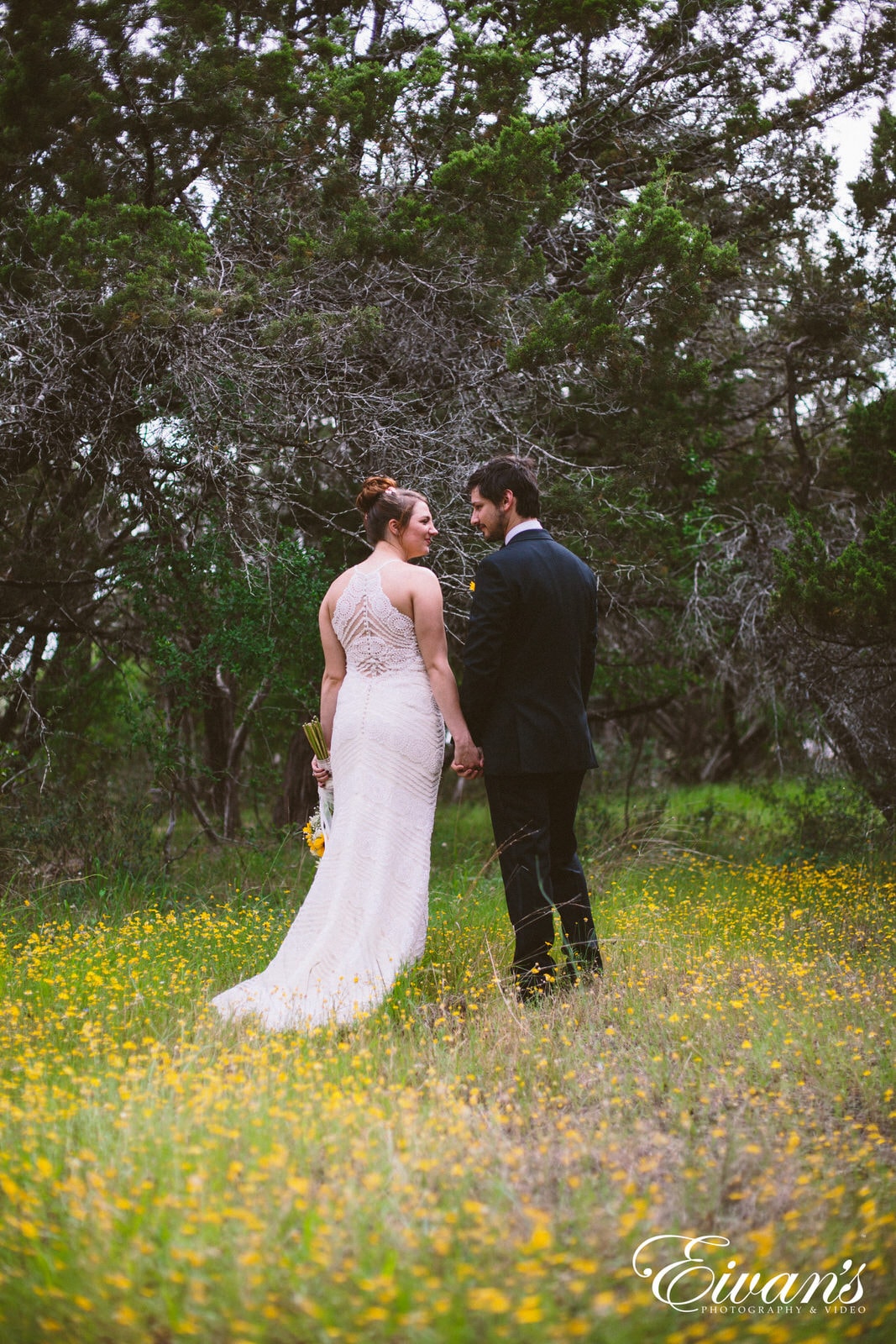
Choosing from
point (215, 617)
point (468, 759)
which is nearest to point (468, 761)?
point (468, 759)

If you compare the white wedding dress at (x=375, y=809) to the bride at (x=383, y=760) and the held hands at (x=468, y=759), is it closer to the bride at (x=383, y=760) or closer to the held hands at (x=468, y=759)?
the bride at (x=383, y=760)

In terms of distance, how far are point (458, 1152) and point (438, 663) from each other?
87.4 inches

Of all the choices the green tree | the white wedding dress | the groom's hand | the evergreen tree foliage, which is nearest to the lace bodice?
the white wedding dress

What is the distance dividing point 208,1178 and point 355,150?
620 centimetres

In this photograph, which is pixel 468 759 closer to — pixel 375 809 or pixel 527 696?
pixel 527 696

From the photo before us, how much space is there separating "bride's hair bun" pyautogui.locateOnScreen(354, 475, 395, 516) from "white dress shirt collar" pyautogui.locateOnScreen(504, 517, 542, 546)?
1.93ft

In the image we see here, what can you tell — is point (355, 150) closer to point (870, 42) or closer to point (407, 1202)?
point (870, 42)

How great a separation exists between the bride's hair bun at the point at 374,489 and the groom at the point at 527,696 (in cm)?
40

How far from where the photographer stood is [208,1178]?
2.67m

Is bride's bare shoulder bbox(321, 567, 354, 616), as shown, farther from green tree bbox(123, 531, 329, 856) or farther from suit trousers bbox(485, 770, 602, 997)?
green tree bbox(123, 531, 329, 856)

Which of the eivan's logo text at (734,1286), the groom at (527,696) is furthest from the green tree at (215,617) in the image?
the eivan's logo text at (734,1286)

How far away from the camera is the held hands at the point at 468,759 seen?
180 inches

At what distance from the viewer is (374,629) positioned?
4.73 meters

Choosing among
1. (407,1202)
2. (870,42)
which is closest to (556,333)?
(870,42)
